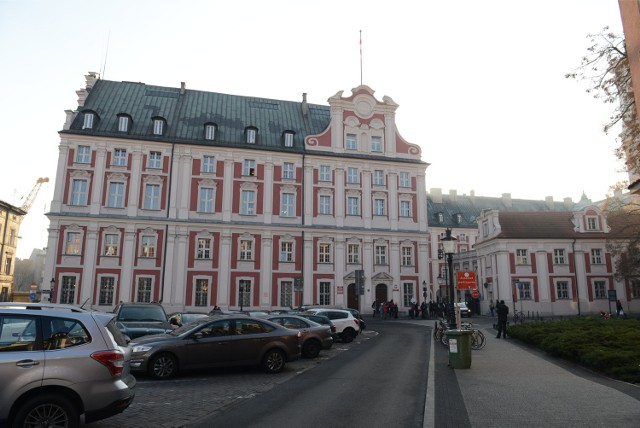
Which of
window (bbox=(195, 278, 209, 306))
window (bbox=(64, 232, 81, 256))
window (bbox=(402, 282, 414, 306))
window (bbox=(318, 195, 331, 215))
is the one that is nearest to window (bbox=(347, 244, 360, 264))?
window (bbox=(318, 195, 331, 215))

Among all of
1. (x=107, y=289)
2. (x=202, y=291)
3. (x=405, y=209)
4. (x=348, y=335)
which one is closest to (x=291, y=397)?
(x=348, y=335)

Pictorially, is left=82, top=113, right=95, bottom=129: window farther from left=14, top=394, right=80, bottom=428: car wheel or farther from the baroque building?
left=14, top=394, right=80, bottom=428: car wheel

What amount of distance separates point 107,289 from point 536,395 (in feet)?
118

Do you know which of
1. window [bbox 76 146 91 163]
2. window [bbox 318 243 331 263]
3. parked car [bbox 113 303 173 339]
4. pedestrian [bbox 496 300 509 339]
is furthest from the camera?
window [bbox 318 243 331 263]

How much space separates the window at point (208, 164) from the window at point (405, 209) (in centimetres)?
1870

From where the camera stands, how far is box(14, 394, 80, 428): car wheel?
19.7ft

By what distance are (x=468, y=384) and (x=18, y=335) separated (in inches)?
370

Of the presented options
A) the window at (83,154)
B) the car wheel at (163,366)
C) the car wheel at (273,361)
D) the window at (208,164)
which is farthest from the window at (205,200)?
the car wheel at (163,366)

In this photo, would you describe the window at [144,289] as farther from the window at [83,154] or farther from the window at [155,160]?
the window at [83,154]

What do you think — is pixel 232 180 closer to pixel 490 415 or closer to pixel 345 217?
pixel 345 217

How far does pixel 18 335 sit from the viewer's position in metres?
6.34

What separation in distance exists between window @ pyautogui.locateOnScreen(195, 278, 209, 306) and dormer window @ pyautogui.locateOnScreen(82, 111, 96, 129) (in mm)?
16944

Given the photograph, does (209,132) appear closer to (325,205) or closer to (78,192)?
(78,192)

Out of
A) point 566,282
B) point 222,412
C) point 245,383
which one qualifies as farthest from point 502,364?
point 566,282
